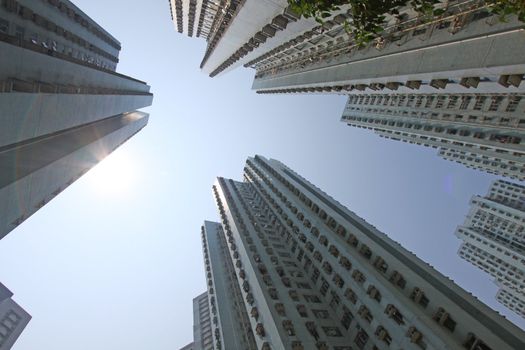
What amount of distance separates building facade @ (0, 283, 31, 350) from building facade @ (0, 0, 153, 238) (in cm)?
5267

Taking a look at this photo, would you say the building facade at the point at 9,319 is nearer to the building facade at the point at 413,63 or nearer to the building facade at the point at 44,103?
the building facade at the point at 44,103

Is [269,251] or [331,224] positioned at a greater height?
[331,224]

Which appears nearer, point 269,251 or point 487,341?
point 487,341

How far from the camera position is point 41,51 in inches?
1035

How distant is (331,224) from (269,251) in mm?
10107

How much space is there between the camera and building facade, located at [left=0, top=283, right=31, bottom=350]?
76.1m

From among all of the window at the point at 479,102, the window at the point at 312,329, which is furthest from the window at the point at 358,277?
the window at the point at 479,102

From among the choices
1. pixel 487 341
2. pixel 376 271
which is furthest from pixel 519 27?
pixel 376 271

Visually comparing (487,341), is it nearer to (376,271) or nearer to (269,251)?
(376,271)

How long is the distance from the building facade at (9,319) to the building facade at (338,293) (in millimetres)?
52837

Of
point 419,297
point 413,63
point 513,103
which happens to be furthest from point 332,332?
point 513,103

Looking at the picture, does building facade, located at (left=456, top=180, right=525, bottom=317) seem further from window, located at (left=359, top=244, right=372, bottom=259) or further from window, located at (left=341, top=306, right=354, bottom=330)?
window, located at (left=341, top=306, right=354, bottom=330)

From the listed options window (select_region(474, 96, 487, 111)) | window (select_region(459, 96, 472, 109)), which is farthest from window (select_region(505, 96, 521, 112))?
window (select_region(459, 96, 472, 109))

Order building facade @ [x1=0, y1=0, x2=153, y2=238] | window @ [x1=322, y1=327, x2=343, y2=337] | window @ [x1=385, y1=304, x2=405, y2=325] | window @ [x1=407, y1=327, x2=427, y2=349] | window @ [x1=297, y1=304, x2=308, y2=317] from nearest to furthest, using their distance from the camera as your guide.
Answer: building facade @ [x1=0, y1=0, x2=153, y2=238] → window @ [x1=407, y1=327, x2=427, y2=349] → window @ [x1=385, y1=304, x2=405, y2=325] → window @ [x1=322, y1=327, x2=343, y2=337] → window @ [x1=297, y1=304, x2=308, y2=317]
